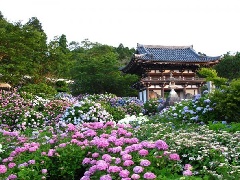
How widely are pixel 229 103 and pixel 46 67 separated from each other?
2122cm

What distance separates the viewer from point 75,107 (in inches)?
380

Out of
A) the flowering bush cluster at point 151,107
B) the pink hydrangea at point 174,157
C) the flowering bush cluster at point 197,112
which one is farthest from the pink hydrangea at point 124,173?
the flowering bush cluster at point 151,107

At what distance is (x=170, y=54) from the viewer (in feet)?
103

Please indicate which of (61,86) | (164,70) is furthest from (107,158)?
(164,70)

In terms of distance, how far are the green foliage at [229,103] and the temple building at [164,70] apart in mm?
20312

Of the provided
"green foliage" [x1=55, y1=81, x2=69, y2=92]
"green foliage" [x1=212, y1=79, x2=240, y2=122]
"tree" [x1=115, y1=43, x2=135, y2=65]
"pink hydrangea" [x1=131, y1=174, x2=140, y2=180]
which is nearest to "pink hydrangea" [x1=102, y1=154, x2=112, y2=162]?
"pink hydrangea" [x1=131, y1=174, x2=140, y2=180]

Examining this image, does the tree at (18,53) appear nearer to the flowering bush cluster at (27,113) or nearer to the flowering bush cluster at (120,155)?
the flowering bush cluster at (27,113)

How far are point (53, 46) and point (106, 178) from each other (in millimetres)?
25059

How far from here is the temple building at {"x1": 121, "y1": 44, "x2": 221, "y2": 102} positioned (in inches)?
1142

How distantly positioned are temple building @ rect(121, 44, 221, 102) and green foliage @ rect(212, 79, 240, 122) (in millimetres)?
20312

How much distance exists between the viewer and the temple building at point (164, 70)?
1142 inches

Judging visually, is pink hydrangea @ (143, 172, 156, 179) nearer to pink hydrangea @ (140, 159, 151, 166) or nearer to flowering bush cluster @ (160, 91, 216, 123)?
pink hydrangea @ (140, 159, 151, 166)

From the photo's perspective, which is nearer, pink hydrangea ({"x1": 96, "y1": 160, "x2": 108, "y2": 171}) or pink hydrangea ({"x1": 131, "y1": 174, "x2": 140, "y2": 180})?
pink hydrangea ({"x1": 131, "y1": 174, "x2": 140, "y2": 180})

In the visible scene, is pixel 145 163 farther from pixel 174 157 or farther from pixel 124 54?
pixel 124 54
